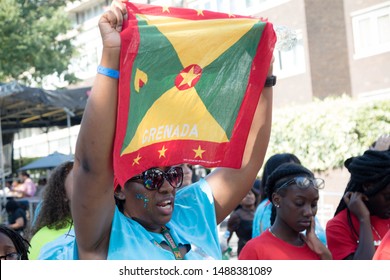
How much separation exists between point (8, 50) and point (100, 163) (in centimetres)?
1979

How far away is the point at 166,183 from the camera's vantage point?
2998mm

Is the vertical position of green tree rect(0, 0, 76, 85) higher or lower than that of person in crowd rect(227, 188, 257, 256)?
higher

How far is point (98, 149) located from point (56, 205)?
2.26 metres

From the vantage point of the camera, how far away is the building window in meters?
22.1

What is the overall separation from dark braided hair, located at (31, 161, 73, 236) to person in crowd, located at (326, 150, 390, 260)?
5.50ft

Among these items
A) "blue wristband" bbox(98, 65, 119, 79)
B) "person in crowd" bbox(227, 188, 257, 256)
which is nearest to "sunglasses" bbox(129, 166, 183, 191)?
"blue wristband" bbox(98, 65, 119, 79)

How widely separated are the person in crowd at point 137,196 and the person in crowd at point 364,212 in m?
1.34

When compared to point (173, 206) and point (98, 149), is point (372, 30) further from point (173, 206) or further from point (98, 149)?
point (98, 149)

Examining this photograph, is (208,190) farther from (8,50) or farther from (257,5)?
(257,5)

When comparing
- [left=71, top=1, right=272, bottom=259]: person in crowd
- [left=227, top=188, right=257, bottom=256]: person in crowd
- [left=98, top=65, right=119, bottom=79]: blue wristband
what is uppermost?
[left=98, top=65, right=119, bottom=79]: blue wristband

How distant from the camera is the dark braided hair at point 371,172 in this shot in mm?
4500

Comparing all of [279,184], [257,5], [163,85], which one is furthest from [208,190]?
[257,5]

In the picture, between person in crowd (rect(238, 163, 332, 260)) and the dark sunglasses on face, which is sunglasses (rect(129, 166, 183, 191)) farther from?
person in crowd (rect(238, 163, 332, 260))
